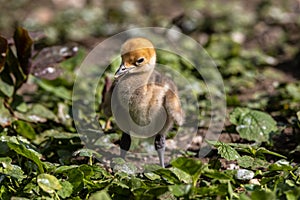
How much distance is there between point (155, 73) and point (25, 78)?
97 cm

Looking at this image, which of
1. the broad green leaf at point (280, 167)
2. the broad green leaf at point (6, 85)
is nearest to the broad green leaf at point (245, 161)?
the broad green leaf at point (280, 167)

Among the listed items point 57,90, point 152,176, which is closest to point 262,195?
point 152,176

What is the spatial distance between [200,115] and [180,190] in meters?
1.65

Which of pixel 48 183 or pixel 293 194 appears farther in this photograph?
pixel 48 183

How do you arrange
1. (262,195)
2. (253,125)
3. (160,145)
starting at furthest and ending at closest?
(253,125) → (160,145) → (262,195)

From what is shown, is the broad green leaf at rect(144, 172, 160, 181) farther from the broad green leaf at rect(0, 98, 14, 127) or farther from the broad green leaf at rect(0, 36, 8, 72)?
the broad green leaf at rect(0, 36, 8, 72)

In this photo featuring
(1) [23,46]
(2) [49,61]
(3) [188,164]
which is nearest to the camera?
(3) [188,164]

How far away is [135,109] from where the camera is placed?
123 inches

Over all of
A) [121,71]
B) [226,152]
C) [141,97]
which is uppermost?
[121,71]

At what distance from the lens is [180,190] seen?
8.38 ft

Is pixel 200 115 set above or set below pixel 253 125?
below

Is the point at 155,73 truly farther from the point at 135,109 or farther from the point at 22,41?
the point at 22,41

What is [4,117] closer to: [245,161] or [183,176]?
[183,176]

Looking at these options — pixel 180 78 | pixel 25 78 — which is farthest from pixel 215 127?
pixel 25 78
